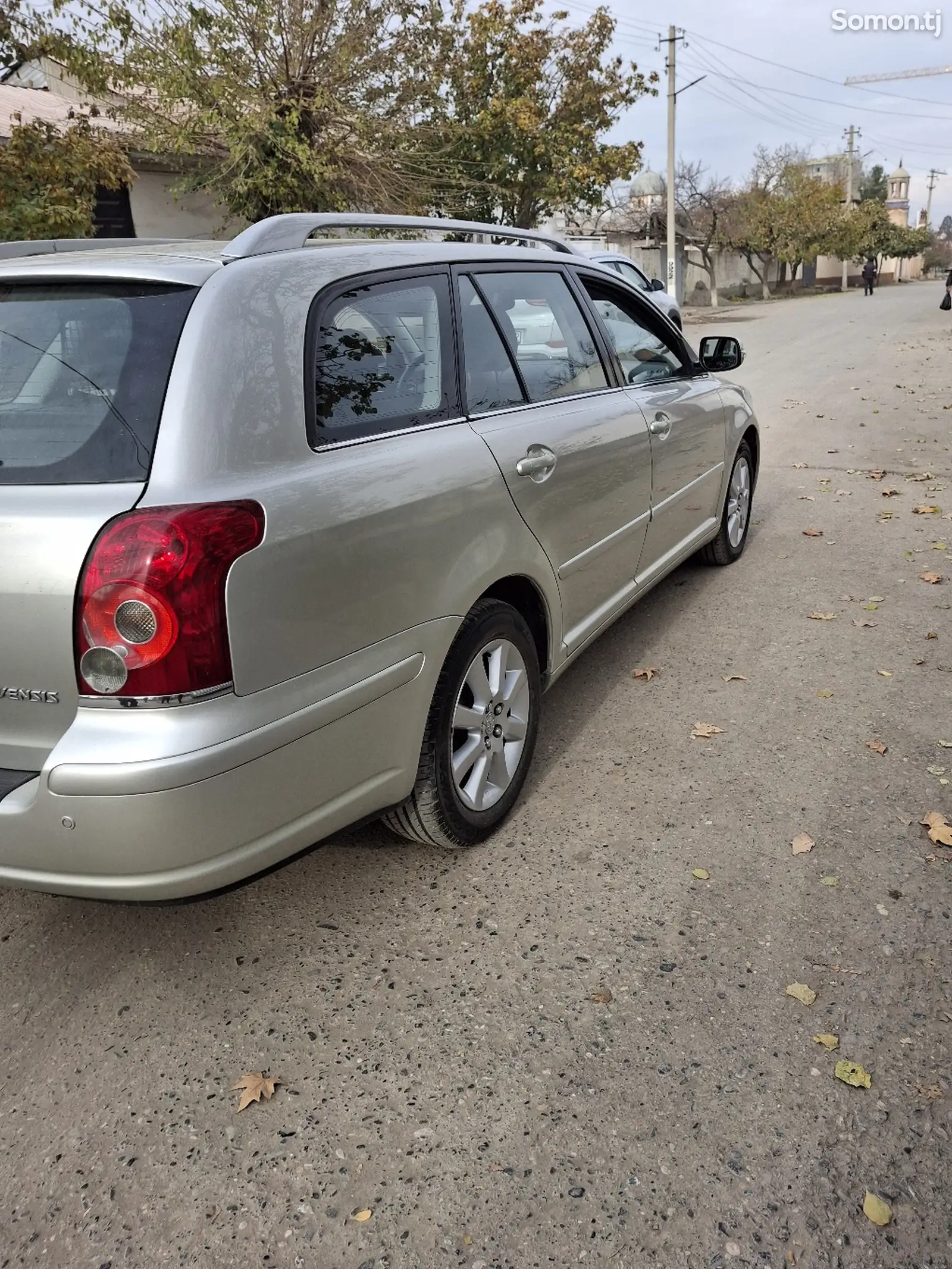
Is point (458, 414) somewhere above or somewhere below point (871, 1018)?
above

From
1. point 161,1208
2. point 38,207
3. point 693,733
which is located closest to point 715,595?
point 693,733

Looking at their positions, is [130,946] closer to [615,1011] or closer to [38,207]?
[615,1011]

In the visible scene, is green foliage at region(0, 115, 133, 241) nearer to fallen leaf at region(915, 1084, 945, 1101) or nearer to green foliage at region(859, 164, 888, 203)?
fallen leaf at region(915, 1084, 945, 1101)

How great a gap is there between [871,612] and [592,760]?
228 centimetres

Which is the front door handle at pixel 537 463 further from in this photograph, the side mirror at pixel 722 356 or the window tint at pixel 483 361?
the side mirror at pixel 722 356

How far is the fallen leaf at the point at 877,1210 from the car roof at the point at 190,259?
245cm

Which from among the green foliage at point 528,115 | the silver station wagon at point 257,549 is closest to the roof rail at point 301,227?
the silver station wagon at point 257,549

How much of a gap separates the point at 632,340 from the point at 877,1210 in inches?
144

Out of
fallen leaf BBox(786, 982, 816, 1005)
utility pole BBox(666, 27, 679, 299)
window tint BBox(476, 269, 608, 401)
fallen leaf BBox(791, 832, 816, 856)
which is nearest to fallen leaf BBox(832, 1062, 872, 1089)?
fallen leaf BBox(786, 982, 816, 1005)

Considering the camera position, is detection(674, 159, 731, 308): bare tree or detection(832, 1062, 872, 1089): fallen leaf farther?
detection(674, 159, 731, 308): bare tree

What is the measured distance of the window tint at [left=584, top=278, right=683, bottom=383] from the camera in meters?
4.38

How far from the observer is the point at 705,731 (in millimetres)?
4000

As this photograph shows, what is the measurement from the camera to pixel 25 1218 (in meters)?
2.02

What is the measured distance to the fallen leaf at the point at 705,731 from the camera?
396cm
